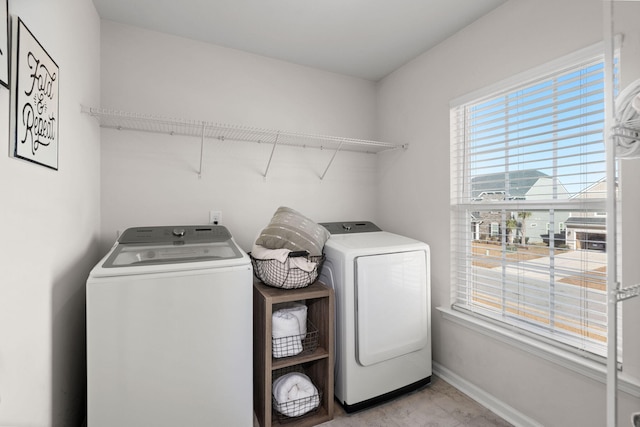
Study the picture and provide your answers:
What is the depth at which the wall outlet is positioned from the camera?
220 centimetres

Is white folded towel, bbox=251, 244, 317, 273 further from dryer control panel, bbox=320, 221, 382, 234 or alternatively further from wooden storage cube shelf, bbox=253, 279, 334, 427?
dryer control panel, bbox=320, 221, 382, 234

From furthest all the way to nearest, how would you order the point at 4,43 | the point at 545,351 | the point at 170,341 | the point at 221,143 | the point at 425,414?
the point at 221,143 → the point at 425,414 → the point at 545,351 → the point at 170,341 → the point at 4,43

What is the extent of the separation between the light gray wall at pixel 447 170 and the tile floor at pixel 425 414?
0.46ft

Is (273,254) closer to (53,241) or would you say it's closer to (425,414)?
(53,241)

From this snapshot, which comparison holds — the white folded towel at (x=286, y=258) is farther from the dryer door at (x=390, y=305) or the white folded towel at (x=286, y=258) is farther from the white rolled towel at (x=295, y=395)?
the white rolled towel at (x=295, y=395)

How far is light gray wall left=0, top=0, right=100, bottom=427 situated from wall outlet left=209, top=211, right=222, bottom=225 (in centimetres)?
68

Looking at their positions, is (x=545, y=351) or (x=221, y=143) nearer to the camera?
(x=545, y=351)

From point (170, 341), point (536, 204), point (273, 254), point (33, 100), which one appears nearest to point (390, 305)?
point (273, 254)

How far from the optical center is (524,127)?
1.73 metres

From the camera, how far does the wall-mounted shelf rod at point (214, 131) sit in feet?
5.74

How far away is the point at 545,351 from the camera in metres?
1.56

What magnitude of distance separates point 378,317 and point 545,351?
86 cm

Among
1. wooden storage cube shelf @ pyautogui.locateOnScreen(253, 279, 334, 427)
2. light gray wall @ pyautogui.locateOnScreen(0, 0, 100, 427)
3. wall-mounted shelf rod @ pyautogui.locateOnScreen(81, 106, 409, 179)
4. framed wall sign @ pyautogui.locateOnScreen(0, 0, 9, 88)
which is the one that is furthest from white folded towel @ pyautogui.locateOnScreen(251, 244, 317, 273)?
framed wall sign @ pyautogui.locateOnScreen(0, 0, 9, 88)

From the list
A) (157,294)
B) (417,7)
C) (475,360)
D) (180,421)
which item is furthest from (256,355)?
(417,7)
